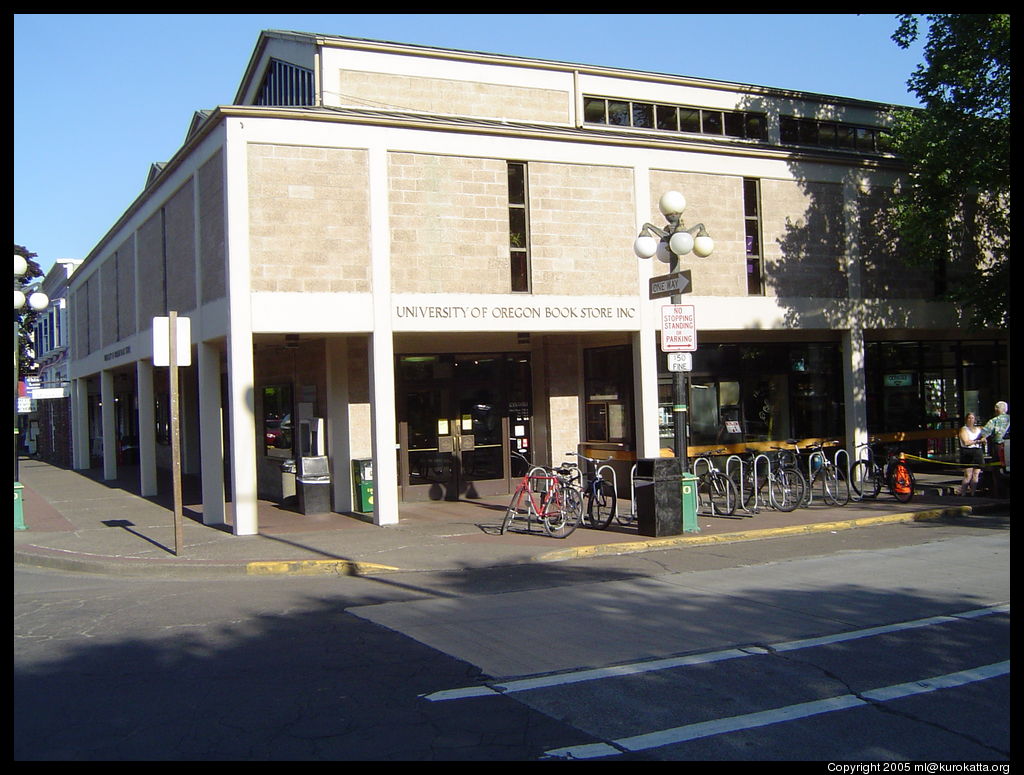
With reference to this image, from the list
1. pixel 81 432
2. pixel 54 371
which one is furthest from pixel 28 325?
pixel 81 432

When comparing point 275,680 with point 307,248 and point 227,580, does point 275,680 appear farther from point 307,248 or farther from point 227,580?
point 307,248

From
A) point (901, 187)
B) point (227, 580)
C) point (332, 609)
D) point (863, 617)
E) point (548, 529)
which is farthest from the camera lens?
point (901, 187)

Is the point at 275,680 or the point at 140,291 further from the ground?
the point at 140,291

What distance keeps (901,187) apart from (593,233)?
26.8ft

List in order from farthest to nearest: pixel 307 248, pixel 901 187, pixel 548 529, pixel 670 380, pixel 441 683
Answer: pixel 901 187
pixel 670 380
pixel 307 248
pixel 548 529
pixel 441 683

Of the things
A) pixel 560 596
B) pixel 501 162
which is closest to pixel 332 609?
pixel 560 596

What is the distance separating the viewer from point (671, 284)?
13414mm

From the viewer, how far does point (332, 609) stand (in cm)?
913

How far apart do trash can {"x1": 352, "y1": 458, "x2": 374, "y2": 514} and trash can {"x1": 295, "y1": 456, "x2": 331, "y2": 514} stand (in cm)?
55

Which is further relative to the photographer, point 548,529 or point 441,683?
point 548,529

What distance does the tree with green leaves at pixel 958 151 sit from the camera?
16562 mm

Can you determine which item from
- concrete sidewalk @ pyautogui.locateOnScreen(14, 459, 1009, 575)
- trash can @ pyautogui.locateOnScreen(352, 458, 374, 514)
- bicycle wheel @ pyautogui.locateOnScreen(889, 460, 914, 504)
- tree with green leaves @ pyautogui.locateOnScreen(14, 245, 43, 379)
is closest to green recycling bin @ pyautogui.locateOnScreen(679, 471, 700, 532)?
concrete sidewalk @ pyautogui.locateOnScreen(14, 459, 1009, 575)

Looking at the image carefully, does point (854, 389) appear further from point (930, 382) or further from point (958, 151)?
point (958, 151)

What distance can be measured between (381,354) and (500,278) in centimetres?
253
